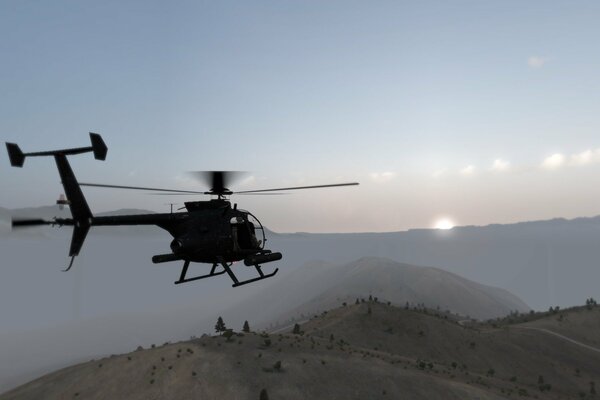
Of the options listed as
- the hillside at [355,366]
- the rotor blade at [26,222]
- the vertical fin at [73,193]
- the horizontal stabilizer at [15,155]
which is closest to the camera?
the rotor blade at [26,222]

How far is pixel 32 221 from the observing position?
53.3 feet

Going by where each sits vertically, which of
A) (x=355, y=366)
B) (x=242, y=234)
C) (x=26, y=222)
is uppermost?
(x=26, y=222)

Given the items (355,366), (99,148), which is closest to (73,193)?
(99,148)

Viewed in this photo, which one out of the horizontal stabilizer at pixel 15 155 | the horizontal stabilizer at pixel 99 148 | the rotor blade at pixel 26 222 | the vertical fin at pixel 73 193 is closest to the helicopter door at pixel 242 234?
the vertical fin at pixel 73 193

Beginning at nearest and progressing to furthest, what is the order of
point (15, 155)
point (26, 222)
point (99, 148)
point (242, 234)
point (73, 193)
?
point (26, 222)
point (99, 148)
point (15, 155)
point (73, 193)
point (242, 234)

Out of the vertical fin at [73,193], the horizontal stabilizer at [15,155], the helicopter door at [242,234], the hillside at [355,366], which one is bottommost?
the hillside at [355,366]

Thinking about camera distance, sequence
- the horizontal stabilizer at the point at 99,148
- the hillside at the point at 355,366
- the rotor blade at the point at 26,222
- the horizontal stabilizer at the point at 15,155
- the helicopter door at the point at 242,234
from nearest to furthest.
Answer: the rotor blade at the point at 26,222, the horizontal stabilizer at the point at 99,148, the horizontal stabilizer at the point at 15,155, the helicopter door at the point at 242,234, the hillside at the point at 355,366

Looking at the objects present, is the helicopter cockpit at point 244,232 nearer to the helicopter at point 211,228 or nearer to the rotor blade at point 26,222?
the helicopter at point 211,228

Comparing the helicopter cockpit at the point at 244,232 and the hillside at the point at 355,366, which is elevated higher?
the helicopter cockpit at the point at 244,232

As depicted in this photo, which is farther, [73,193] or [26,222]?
[73,193]

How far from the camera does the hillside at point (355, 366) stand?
47.5 meters

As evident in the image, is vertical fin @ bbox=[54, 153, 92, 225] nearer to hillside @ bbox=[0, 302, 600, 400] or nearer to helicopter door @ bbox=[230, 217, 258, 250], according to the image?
helicopter door @ bbox=[230, 217, 258, 250]

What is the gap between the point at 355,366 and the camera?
51719 millimetres

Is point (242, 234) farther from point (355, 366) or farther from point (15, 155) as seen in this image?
point (355, 366)
